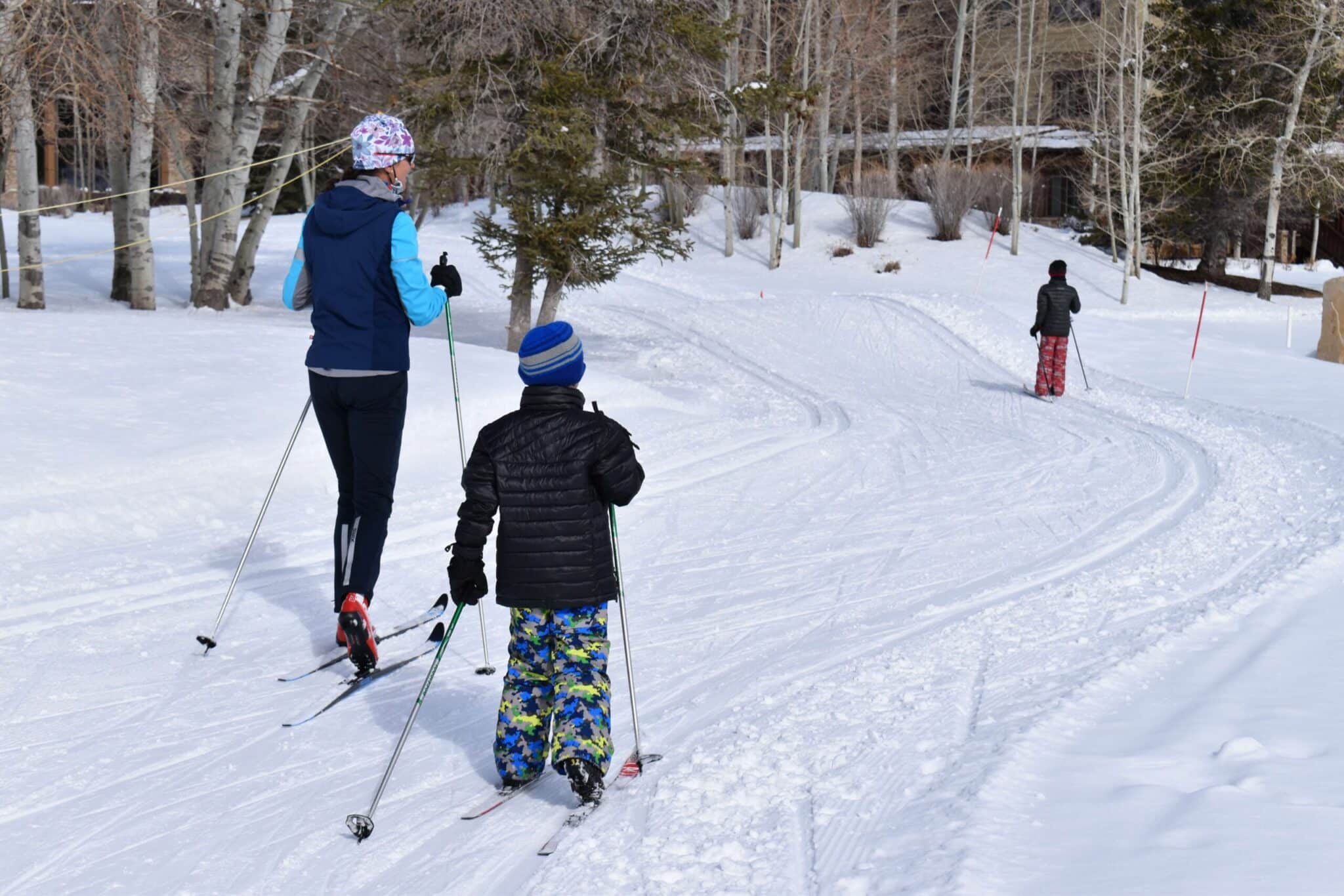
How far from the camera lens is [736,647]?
581cm

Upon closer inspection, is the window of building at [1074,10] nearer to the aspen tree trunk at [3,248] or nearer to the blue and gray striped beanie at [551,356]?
the aspen tree trunk at [3,248]

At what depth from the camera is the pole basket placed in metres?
3.83

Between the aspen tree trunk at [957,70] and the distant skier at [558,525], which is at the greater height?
the aspen tree trunk at [957,70]

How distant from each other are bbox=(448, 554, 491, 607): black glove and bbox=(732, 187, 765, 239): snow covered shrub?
30.5 m

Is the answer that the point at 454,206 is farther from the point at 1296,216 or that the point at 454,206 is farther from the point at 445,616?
the point at 445,616

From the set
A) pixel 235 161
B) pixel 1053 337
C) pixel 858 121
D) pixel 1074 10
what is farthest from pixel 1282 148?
pixel 235 161

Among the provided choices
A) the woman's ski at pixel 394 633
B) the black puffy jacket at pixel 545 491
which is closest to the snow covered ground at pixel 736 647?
the woman's ski at pixel 394 633

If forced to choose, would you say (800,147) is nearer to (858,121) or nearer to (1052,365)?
(858,121)

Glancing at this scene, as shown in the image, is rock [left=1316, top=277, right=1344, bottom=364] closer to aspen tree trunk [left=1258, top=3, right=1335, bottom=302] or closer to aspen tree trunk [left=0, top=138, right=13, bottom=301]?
aspen tree trunk [left=1258, top=3, right=1335, bottom=302]

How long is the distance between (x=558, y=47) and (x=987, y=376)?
22.3 ft

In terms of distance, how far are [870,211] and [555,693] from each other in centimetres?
2954

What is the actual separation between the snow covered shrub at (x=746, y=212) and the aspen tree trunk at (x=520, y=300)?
695 inches

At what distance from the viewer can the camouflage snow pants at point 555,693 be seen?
4.04m

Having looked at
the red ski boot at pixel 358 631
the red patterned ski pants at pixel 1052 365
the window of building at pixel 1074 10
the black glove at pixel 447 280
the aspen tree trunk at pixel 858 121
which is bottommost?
the red ski boot at pixel 358 631
